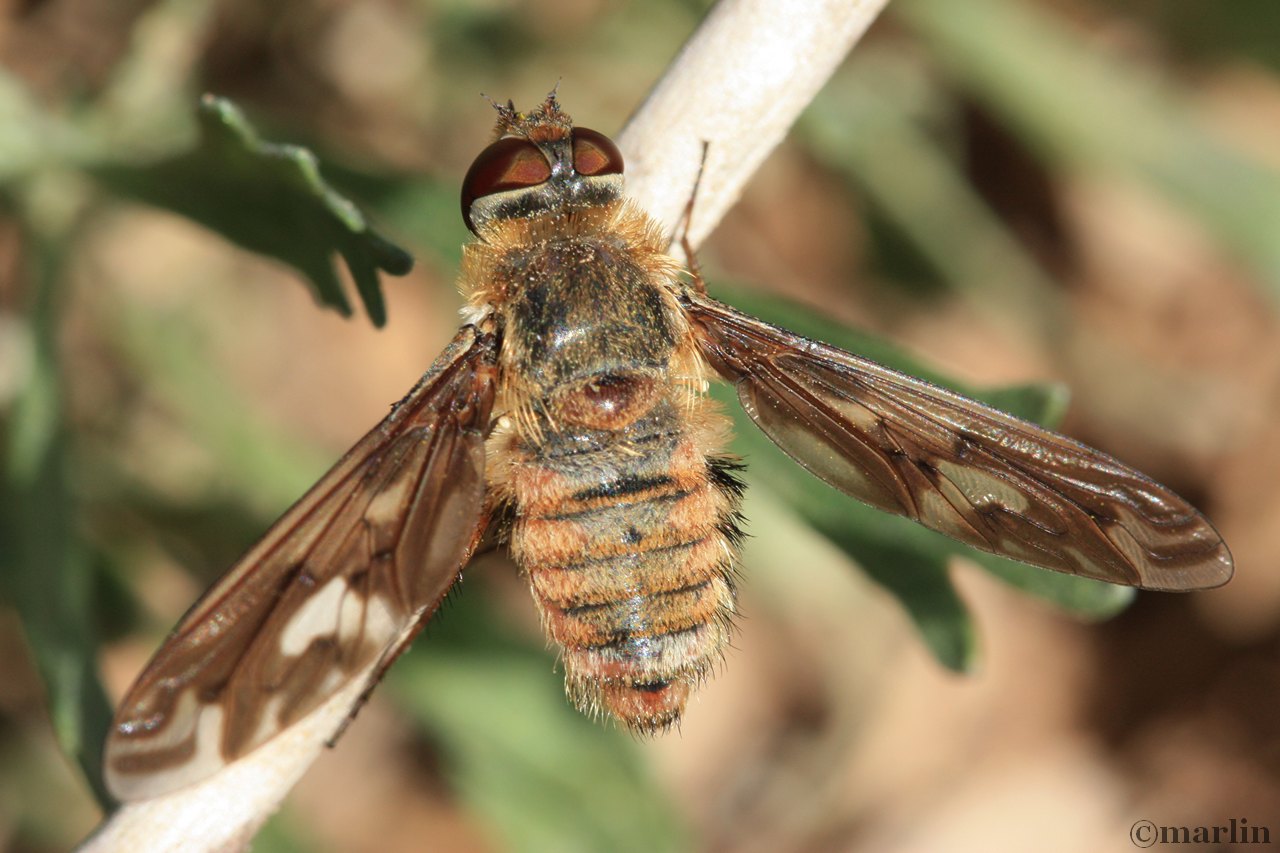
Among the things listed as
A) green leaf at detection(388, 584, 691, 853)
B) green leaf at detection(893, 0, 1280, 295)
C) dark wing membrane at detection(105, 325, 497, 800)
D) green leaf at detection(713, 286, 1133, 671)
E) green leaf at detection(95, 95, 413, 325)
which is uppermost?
green leaf at detection(893, 0, 1280, 295)

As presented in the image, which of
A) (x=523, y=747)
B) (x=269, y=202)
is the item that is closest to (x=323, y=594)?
(x=269, y=202)

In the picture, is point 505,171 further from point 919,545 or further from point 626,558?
point 919,545

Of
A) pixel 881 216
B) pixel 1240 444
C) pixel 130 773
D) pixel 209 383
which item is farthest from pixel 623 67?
pixel 130 773

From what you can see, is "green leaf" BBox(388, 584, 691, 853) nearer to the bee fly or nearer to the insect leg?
the bee fly

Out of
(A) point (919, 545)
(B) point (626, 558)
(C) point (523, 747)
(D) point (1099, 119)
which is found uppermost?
(D) point (1099, 119)

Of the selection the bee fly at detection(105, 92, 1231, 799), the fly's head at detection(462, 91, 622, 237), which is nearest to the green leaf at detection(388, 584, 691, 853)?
the bee fly at detection(105, 92, 1231, 799)

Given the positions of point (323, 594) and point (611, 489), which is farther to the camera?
point (611, 489)
